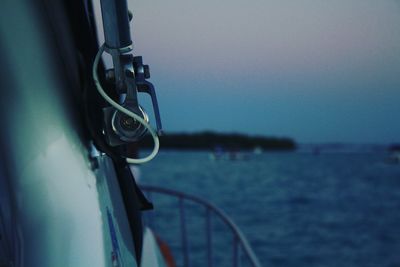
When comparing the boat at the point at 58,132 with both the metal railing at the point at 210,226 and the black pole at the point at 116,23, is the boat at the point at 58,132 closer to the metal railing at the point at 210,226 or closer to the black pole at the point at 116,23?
the black pole at the point at 116,23

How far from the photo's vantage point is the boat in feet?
3.10

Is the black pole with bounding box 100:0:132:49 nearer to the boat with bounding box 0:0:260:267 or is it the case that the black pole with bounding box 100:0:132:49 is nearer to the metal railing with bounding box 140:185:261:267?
the boat with bounding box 0:0:260:267

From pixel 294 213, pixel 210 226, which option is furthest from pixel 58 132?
pixel 294 213

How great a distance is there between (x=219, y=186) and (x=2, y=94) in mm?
43701

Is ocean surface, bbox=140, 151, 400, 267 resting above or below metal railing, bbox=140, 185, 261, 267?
below

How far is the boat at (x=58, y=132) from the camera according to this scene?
3.10ft

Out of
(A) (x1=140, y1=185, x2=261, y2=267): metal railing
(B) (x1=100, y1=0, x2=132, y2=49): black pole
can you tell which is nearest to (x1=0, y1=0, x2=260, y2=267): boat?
(B) (x1=100, y1=0, x2=132, y2=49): black pole

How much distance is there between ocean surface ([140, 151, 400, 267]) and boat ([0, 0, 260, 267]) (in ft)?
4.78

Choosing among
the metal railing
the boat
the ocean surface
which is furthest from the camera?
the ocean surface

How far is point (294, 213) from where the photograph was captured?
32.2 meters

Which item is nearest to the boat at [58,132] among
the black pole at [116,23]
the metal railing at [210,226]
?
the black pole at [116,23]

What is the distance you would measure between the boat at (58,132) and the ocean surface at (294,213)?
1.46 meters

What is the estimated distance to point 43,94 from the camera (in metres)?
0.97

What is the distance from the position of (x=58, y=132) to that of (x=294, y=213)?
32.1 meters
